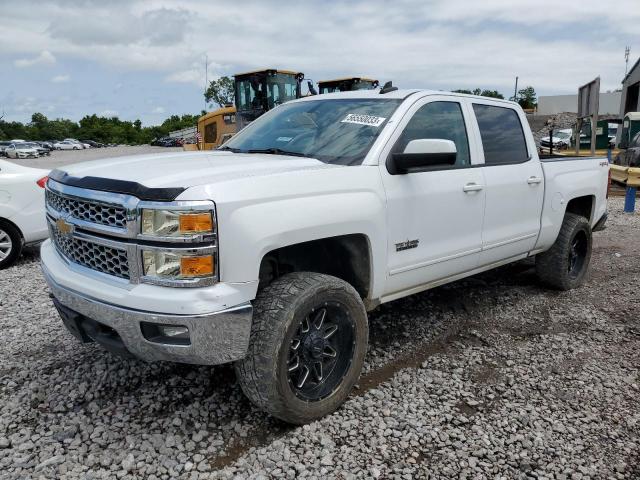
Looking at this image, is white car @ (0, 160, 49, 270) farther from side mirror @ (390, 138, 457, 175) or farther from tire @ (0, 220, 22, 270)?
side mirror @ (390, 138, 457, 175)

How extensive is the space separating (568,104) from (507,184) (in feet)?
206

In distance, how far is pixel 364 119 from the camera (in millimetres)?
3723

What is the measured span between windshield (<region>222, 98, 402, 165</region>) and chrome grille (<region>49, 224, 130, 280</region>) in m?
1.38

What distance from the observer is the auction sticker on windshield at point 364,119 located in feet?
12.0

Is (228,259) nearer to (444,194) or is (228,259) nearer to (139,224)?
(139,224)

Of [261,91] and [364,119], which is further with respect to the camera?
[261,91]

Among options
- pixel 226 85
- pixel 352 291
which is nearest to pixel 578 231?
pixel 352 291

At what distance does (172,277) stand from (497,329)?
3056mm

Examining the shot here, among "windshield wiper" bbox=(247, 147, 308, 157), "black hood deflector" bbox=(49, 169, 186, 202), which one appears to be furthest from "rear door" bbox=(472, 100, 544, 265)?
"black hood deflector" bbox=(49, 169, 186, 202)

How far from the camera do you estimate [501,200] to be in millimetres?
4387

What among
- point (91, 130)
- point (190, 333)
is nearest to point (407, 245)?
point (190, 333)

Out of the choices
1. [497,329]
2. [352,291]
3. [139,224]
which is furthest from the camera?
[497,329]

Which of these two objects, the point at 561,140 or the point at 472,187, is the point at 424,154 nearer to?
the point at 472,187

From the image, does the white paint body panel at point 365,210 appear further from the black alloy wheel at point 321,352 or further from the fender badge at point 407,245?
the black alloy wheel at point 321,352
